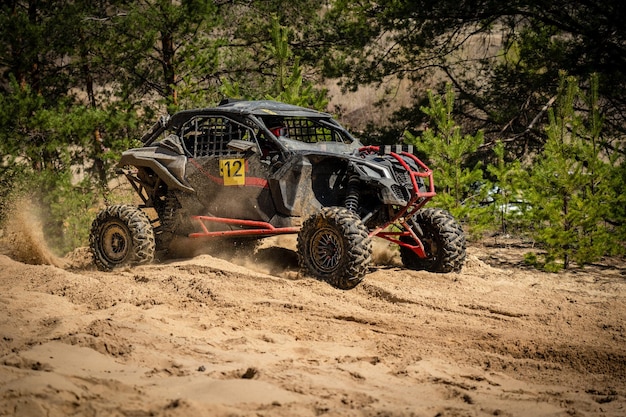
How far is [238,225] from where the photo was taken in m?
9.50

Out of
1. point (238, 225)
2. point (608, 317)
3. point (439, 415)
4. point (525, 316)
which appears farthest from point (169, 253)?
point (439, 415)

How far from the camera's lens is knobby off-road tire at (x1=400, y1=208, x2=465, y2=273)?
30.2 ft

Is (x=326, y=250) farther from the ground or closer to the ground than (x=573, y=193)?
closer to the ground

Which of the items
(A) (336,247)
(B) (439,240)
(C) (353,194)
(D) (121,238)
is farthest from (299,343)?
(D) (121,238)

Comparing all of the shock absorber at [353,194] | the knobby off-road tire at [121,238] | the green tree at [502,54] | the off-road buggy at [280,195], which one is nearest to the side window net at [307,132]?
the off-road buggy at [280,195]

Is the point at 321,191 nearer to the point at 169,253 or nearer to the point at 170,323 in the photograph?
the point at 169,253

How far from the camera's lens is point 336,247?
27.5ft

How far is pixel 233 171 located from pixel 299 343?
370 centimetres

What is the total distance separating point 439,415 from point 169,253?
652cm

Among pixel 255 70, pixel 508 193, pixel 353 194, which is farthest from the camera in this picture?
pixel 255 70

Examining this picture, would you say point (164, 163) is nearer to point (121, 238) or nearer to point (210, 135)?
point (210, 135)

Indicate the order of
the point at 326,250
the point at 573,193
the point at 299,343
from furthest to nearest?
the point at 573,193, the point at 326,250, the point at 299,343

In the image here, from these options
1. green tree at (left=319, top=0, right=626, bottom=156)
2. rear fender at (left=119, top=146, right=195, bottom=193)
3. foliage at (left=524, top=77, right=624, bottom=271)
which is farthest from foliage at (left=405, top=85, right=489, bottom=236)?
rear fender at (left=119, top=146, right=195, bottom=193)

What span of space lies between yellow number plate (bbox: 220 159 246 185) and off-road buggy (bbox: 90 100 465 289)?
0.04 feet
